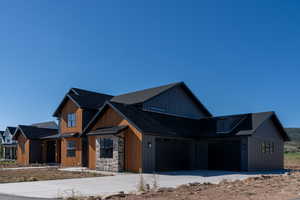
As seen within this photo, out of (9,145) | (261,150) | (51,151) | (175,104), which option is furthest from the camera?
(9,145)

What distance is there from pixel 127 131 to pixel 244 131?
839 cm

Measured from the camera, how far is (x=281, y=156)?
26.6 meters

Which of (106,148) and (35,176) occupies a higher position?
(106,148)

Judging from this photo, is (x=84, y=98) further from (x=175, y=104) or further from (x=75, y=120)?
(x=175, y=104)

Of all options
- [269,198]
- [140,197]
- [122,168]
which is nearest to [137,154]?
[122,168]

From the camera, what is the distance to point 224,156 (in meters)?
24.5

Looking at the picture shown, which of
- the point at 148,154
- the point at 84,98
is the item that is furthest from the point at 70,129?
the point at 148,154

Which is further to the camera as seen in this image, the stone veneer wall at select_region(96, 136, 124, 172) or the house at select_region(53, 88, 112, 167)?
the house at select_region(53, 88, 112, 167)

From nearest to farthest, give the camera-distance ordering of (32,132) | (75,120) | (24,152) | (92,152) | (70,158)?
(92,152), (70,158), (75,120), (24,152), (32,132)

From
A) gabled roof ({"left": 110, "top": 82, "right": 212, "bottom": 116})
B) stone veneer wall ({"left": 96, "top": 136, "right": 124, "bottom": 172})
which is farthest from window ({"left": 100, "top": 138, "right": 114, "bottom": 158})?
gabled roof ({"left": 110, "top": 82, "right": 212, "bottom": 116})

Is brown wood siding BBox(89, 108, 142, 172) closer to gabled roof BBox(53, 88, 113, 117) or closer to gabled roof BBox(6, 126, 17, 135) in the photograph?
gabled roof BBox(53, 88, 113, 117)

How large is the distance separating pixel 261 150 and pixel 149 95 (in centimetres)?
973

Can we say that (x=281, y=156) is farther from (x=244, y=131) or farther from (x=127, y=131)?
(x=127, y=131)

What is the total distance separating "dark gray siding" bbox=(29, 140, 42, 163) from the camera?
34500 mm
